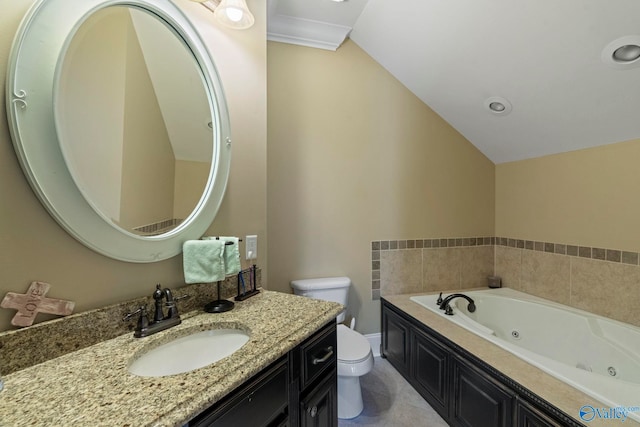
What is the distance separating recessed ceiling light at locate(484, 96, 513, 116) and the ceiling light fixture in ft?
5.99

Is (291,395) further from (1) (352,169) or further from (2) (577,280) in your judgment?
(2) (577,280)

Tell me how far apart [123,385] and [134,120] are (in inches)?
35.0

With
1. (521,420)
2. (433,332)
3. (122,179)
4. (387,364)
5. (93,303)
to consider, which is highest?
(122,179)

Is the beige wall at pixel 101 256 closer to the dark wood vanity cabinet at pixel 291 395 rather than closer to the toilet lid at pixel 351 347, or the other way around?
the dark wood vanity cabinet at pixel 291 395

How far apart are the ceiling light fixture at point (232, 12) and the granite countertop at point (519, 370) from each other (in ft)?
7.00

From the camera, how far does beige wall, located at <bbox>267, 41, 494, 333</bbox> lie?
231cm

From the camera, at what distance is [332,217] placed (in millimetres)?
2457

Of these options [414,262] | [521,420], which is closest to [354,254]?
[414,262]

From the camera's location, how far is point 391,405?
1.96m

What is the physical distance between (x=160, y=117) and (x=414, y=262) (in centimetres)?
231

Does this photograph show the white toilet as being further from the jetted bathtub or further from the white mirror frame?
the white mirror frame

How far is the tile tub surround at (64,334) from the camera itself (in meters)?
0.77

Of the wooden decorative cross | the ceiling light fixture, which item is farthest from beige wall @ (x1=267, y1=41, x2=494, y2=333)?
the wooden decorative cross

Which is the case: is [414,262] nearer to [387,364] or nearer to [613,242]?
[387,364]
